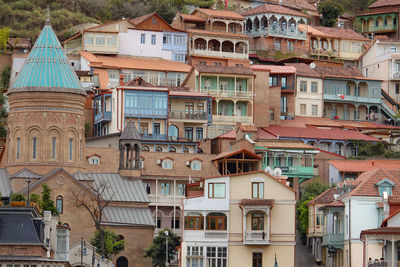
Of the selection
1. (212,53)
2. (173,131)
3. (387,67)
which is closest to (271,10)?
(212,53)

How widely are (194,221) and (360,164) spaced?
24592 millimetres

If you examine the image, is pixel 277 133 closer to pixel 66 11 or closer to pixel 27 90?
pixel 27 90

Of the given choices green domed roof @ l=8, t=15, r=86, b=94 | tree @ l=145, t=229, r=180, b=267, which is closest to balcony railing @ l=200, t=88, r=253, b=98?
green domed roof @ l=8, t=15, r=86, b=94

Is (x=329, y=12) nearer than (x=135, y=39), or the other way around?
(x=135, y=39)

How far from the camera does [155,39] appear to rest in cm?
12275

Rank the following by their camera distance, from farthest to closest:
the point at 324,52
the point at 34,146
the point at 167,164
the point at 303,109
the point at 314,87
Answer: the point at 324,52, the point at 314,87, the point at 303,109, the point at 167,164, the point at 34,146

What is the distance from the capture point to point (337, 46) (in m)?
135

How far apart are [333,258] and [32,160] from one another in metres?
21.1

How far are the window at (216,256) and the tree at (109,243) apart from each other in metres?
6.28

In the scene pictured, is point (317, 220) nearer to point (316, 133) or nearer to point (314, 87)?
point (316, 133)

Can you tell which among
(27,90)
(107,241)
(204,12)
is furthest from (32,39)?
(107,241)

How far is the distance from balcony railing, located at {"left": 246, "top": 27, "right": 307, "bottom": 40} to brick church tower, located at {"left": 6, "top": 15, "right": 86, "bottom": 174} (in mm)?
44744

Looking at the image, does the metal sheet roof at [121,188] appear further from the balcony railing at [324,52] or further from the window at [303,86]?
the balcony railing at [324,52]

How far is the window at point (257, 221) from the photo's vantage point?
262 feet
